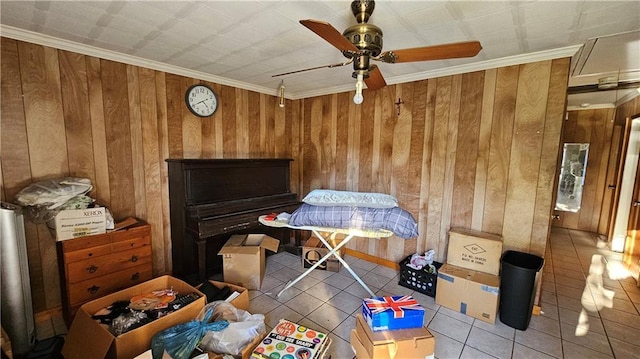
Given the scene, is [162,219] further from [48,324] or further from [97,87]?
[97,87]

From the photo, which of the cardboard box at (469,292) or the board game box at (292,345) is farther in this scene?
the cardboard box at (469,292)

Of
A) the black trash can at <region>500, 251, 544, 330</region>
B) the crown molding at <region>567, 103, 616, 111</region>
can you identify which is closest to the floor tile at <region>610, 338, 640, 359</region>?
the black trash can at <region>500, 251, 544, 330</region>

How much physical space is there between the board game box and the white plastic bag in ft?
0.39

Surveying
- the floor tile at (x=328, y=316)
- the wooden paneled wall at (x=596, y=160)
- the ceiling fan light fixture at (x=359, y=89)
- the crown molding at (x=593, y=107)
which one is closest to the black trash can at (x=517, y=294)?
the floor tile at (x=328, y=316)

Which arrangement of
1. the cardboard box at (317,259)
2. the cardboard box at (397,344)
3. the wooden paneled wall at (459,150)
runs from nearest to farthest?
the cardboard box at (397,344) → the wooden paneled wall at (459,150) → the cardboard box at (317,259)

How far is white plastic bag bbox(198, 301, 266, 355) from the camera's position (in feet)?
5.14

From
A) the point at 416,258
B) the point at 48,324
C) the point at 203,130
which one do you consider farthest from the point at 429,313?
the point at 48,324

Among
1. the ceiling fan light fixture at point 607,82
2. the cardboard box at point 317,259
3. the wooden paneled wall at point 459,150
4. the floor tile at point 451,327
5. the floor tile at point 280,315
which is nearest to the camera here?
the floor tile at point 451,327

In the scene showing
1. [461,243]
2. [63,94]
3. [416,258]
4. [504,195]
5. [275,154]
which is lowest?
[416,258]

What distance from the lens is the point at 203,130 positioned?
2.95 metres

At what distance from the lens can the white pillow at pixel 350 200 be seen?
2.11 m

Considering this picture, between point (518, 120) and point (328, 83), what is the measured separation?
6.64 feet

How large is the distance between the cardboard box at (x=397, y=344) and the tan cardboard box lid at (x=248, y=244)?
141cm

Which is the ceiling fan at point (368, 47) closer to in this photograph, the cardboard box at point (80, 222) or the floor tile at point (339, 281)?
the floor tile at point (339, 281)
